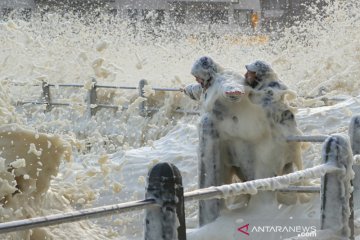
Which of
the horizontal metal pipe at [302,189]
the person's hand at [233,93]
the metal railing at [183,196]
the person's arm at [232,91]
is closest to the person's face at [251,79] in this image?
the person's arm at [232,91]

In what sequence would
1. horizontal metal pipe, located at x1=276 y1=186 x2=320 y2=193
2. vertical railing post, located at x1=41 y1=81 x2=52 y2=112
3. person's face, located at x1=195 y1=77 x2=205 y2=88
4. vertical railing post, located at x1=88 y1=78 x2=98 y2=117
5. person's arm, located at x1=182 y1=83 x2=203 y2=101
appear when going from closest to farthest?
1. horizontal metal pipe, located at x1=276 y1=186 x2=320 y2=193
2. person's face, located at x1=195 y1=77 x2=205 y2=88
3. person's arm, located at x1=182 y1=83 x2=203 y2=101
4. vertical railing post, located at x1=88 y1=78 x2=98 y2=117
5. vertical railing post, located at x1=41 y1=81 x2=52 y2=112

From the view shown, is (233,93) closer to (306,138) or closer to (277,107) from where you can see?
(277,107)

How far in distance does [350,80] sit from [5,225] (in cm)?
878

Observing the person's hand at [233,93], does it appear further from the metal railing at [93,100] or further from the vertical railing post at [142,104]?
the vertical railing post at [142,104]

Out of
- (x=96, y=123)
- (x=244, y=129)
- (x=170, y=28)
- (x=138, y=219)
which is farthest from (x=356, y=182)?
(x=170, y=28)

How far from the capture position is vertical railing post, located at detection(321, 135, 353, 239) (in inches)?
155

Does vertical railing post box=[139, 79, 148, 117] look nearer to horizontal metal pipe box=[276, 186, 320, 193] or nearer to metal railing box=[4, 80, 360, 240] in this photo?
horizontal metal pipe box=[276, 186, 320, 193]

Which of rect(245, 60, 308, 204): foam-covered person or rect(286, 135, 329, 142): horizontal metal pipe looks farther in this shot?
rect(245, 60, 308, 204): foam-covered person

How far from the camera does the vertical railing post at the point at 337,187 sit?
3.94 m

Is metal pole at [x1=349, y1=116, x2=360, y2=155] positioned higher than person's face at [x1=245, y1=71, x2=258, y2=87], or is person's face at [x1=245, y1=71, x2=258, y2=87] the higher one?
person's face at [x1=245, y1=71, x2=258, y2=87]

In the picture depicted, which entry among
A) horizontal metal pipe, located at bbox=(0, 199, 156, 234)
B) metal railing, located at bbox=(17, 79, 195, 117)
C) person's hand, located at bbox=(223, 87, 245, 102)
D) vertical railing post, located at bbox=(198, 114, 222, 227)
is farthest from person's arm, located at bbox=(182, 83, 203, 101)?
metal railing, located at bbox=(17, 79, 195, 117)

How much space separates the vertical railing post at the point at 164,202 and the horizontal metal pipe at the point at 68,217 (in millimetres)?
49

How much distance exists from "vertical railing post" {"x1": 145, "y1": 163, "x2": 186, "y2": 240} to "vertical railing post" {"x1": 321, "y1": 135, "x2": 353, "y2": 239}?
127cm

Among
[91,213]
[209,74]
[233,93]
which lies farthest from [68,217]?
[209,74]
